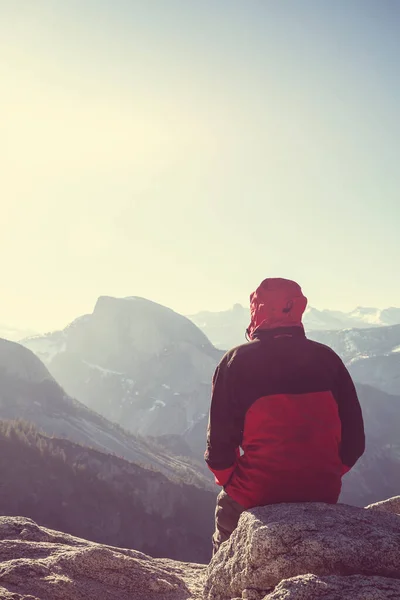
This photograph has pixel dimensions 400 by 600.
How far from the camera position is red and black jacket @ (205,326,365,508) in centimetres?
598

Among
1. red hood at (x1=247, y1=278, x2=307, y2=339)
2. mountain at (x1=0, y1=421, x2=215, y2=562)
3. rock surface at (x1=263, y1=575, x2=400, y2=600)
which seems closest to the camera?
rock surface at (x1=263, y1=575, x2=400, y2=600)

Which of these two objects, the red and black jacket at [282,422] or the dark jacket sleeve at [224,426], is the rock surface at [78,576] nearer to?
the red and black jacket at [282,422]

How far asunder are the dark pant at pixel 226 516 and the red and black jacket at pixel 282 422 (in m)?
0.28

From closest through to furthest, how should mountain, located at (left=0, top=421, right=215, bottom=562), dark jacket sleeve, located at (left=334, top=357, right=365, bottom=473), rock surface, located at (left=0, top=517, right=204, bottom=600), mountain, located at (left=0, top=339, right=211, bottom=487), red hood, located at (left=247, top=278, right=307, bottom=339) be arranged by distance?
1. rock surface, located at (left=0, top=517, right=204, bottom=600)
2. dark jacket sleeve, located at (left=334, top=357, right=365, bottom=473)
3. red hood, located at (left=247, top=278, right=307, bottom=339)
4. mountain, located at (left=0, top=421, right=215, bottom=562)
5. mountain, located at (left=0, top=339, right=211, bottom=487)

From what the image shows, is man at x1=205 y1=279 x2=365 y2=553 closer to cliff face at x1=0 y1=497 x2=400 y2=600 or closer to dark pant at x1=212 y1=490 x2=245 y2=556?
dark pant at x1=212 y1=490 x2=245 y2=556

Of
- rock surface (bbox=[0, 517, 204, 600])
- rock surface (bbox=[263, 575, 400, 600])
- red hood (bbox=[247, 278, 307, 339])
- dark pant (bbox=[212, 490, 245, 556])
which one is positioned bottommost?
rock surface (bbox=[0, 517, 204, 600])

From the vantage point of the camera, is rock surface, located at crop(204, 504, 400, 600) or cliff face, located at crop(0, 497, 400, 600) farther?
rock surface, located at crop(204, 504, 400, 600)

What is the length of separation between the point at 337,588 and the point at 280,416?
2035 mm

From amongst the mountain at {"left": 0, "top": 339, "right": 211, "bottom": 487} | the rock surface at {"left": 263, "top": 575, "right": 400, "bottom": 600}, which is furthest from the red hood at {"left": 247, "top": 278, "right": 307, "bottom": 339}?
the mountain at {"left": 0, "top": 339, "right": 211, "bottom": 487}

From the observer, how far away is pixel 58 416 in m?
→ 168

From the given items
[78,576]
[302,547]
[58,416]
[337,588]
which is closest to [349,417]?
[302,547]

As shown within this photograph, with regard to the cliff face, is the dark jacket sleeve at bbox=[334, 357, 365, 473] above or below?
above

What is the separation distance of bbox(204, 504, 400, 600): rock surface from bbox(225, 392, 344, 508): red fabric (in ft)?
0.83

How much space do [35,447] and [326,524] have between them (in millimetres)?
98585
